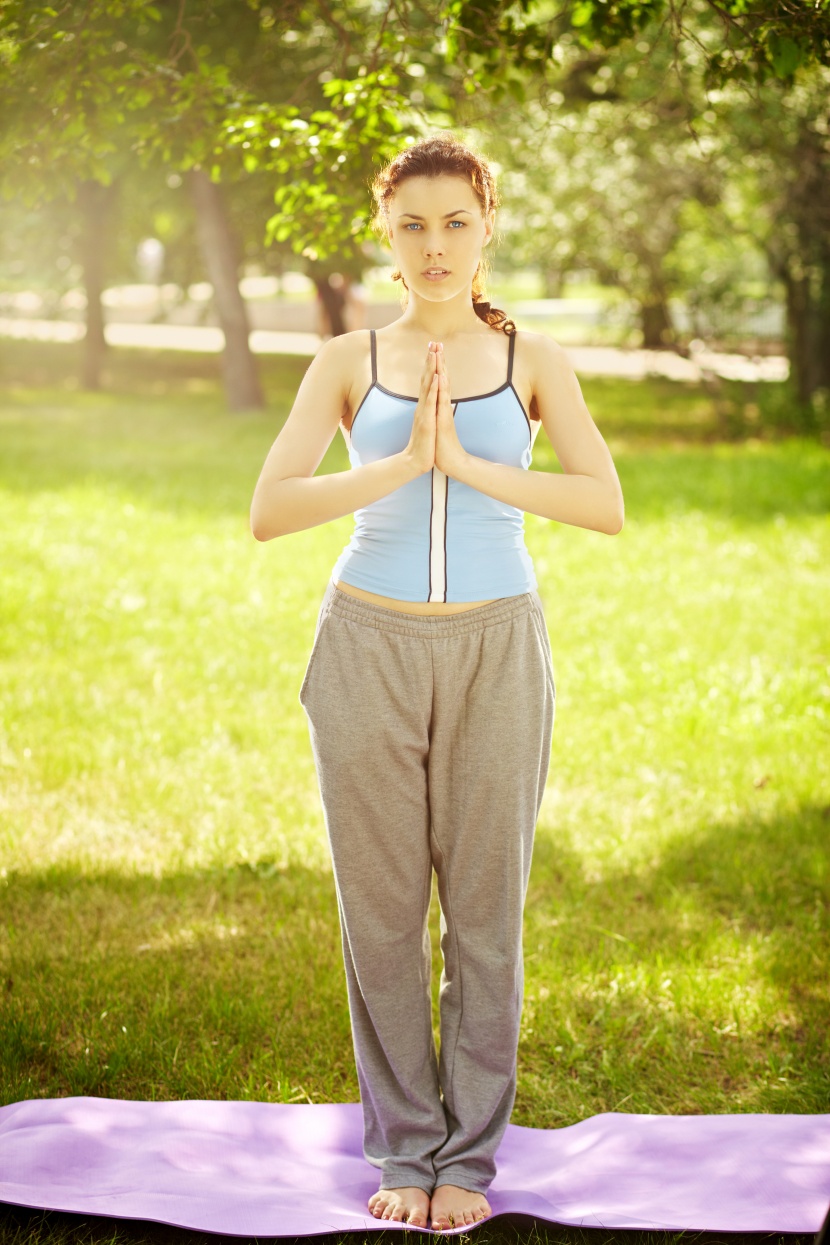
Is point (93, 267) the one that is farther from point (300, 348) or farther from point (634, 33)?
point (634, 33)

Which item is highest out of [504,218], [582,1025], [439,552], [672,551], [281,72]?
[281,72]

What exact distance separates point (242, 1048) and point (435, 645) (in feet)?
5.53

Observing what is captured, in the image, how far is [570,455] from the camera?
8.05ft

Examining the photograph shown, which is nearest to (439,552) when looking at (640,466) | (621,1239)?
(621,1239)

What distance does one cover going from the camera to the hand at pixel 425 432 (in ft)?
7.24

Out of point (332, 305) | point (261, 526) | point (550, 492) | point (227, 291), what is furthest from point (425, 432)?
point (332, 305)

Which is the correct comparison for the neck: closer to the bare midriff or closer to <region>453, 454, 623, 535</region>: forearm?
<region>453, 454, 623, 535</region>: forearm

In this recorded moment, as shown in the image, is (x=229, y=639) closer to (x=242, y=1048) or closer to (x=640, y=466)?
(x=242, y=1048)

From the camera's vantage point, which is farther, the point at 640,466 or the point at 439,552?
the point at 640,466

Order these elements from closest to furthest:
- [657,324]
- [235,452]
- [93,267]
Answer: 1. [235,452]
2. [657,324]
3. [93,267]

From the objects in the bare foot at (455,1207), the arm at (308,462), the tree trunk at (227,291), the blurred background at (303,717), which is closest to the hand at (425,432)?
the arm at (308,462)

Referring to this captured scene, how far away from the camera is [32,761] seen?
5266 mm

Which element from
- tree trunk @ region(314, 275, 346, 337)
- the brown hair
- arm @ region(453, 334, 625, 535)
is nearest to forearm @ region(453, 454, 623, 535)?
arm @ region(453, 334, 625, 535)

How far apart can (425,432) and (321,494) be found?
0.26m
